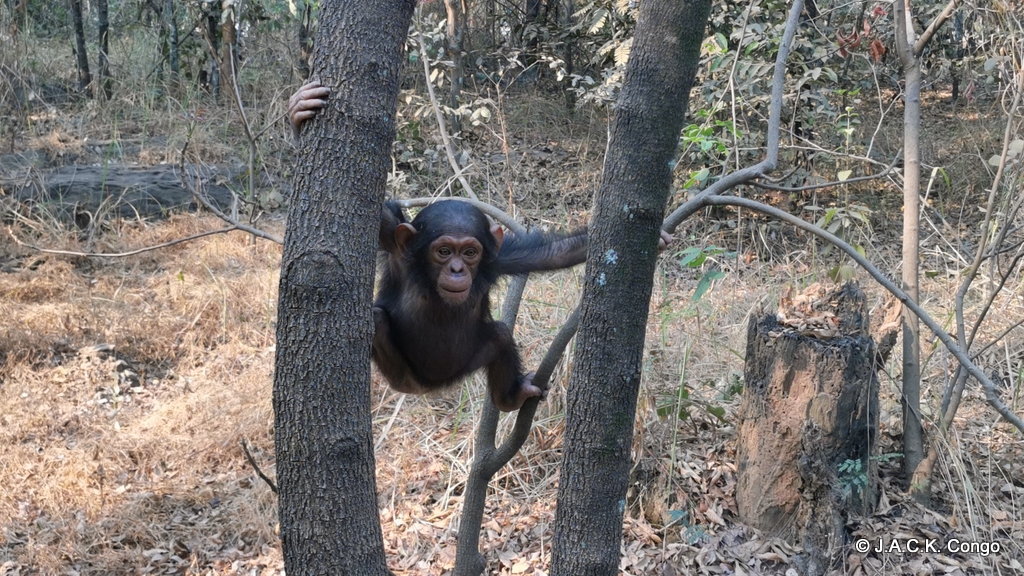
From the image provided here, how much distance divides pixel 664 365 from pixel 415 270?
2.43 meters

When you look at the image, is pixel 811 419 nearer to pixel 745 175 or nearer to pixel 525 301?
pixel 745 175

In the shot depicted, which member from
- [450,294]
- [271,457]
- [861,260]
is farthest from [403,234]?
[271,457]

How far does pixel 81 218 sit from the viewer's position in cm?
976

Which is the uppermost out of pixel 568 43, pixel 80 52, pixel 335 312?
pixel 568 43

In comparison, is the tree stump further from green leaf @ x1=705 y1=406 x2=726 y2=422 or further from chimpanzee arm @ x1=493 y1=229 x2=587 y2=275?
chimpanzee arm @ x1=493 y1=229 x2=587 y2=275

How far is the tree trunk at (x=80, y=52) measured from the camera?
37.7 feet

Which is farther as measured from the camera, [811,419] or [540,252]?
[811,419]

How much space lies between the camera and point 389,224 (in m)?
3.98

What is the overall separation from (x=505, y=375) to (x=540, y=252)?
2.16 feet

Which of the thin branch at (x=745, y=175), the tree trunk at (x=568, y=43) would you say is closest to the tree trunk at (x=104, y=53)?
the tree trunk at (x=568, y=43)

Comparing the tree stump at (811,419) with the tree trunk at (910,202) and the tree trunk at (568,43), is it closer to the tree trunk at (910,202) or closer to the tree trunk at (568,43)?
the tree trunk at (910,202)

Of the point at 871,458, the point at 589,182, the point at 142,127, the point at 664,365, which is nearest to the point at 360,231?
the point at 871,458

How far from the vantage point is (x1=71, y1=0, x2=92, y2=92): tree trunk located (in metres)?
11.5

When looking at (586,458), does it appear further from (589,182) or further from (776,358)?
(589,182)
